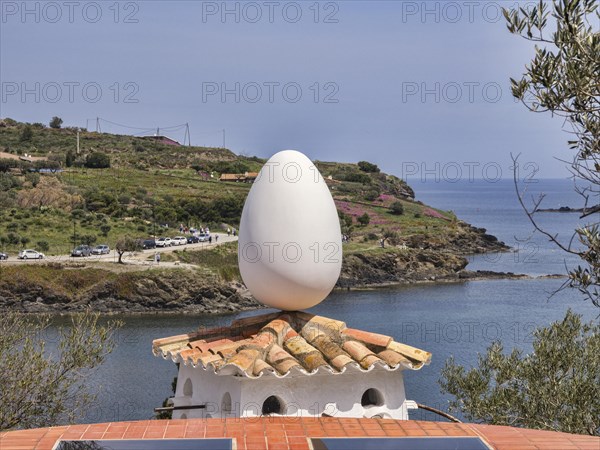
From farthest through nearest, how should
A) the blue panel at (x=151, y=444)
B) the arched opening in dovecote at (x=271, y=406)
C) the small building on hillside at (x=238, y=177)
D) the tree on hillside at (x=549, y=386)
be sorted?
the small building on hillside at (x=238, y=177) → the tree on hillside at (x=549, y=386) → the arched opening in dovecote at (x=271, y=406) → the blue panel at (x=151, y=444)

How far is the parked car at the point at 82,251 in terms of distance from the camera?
58.8m

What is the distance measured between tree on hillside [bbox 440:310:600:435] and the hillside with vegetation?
43047mm

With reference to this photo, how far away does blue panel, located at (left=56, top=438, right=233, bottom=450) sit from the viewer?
7293mm

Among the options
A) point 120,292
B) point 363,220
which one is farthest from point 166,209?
point 363,220

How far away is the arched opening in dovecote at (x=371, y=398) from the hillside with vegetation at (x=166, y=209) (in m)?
46.5

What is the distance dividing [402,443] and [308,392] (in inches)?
102

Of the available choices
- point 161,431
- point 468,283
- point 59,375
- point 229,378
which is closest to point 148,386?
point 59,375

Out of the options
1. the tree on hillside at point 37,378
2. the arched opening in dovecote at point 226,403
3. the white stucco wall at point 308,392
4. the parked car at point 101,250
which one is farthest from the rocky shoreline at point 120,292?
the arched opening in dovecote at point 226,403

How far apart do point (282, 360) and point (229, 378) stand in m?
0.67

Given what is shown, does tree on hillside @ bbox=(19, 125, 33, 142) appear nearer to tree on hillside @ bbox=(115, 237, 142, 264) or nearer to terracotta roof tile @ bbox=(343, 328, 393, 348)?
tree on hillside @ bbox=(115, 237, 142, 264)

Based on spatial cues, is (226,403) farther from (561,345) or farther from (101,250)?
(101,250)

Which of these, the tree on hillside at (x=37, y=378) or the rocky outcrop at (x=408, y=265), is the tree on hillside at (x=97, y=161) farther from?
the tree on hillside at (x=37, y=378)

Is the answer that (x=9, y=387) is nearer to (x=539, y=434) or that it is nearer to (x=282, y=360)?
(x=282, y=360)

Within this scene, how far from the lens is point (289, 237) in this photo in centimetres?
1045
